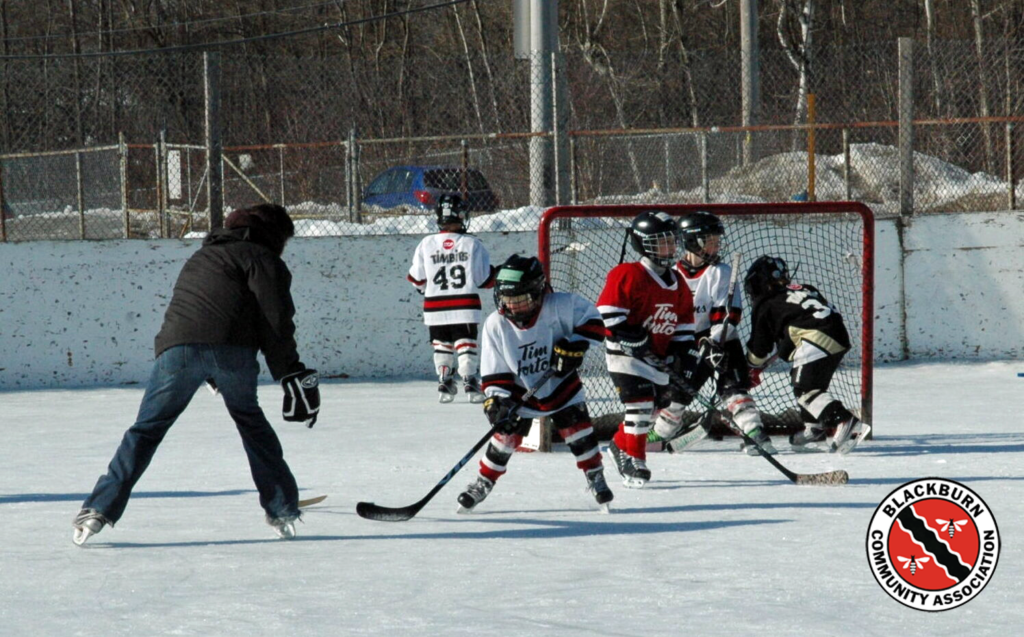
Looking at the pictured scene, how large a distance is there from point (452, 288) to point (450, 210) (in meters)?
0.46

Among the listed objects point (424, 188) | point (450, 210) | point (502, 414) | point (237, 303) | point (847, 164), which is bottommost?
point (502, 414)

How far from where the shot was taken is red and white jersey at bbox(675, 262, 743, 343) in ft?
20.0

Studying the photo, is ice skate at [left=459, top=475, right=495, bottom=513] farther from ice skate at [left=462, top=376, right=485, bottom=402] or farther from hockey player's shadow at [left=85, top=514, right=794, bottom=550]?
ice skate at [left=462, top=376, right=485, bottom=402]

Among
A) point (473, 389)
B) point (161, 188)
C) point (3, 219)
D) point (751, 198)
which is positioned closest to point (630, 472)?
point (473, 389)

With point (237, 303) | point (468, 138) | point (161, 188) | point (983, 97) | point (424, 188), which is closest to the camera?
point (237, 303)

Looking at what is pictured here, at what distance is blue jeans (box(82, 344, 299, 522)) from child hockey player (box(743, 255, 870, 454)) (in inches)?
105

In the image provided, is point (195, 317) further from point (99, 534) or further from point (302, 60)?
point (302, 60)

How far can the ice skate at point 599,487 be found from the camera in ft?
16.2

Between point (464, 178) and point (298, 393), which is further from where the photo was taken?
point (464, 178)

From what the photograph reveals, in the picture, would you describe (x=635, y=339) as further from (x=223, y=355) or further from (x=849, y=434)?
(x=223, y=355)

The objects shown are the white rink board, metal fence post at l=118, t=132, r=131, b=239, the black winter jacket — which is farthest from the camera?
metal fence post at l=118, t=132, r=131, b=239

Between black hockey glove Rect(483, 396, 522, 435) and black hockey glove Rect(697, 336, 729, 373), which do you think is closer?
black hockey glove Rect(483, 396, 522, 435)

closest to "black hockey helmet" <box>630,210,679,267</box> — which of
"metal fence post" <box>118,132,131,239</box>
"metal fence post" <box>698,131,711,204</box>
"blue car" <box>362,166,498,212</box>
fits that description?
"blue car" <box>362,166,498,212</box>

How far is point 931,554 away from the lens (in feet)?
12.0
